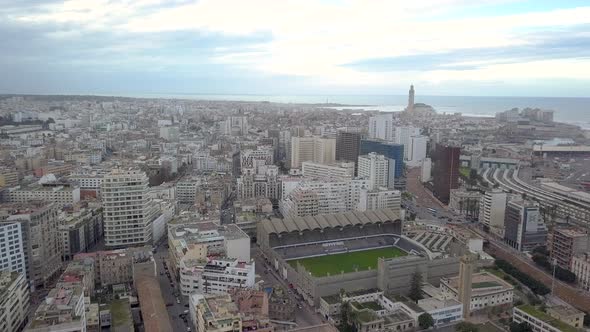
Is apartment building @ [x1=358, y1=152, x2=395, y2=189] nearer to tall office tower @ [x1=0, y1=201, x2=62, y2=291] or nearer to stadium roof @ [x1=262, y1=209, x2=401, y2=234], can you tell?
stadium roof @ [x1=262, y1=209, x2=401, y2=234]

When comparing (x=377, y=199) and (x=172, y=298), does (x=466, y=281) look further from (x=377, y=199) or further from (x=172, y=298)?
(x=377, y=199)

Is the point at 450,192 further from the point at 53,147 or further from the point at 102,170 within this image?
the point at 53,147

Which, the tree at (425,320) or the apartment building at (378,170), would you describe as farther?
the apartment building at (378,170)

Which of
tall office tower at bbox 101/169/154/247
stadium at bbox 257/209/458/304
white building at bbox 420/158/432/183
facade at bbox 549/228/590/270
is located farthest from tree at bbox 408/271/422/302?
white building at bbox 420/158/432/183

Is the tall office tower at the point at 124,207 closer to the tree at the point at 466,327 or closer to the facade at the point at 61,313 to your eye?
the facade at the point at 61,313

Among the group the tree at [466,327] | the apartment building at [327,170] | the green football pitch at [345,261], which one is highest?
the apartment building at [327,170]

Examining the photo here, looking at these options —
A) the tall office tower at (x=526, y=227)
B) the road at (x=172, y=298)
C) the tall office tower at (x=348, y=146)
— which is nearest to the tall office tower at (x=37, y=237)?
the road at (x=172, y=298)

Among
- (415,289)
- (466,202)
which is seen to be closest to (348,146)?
(466,202)
